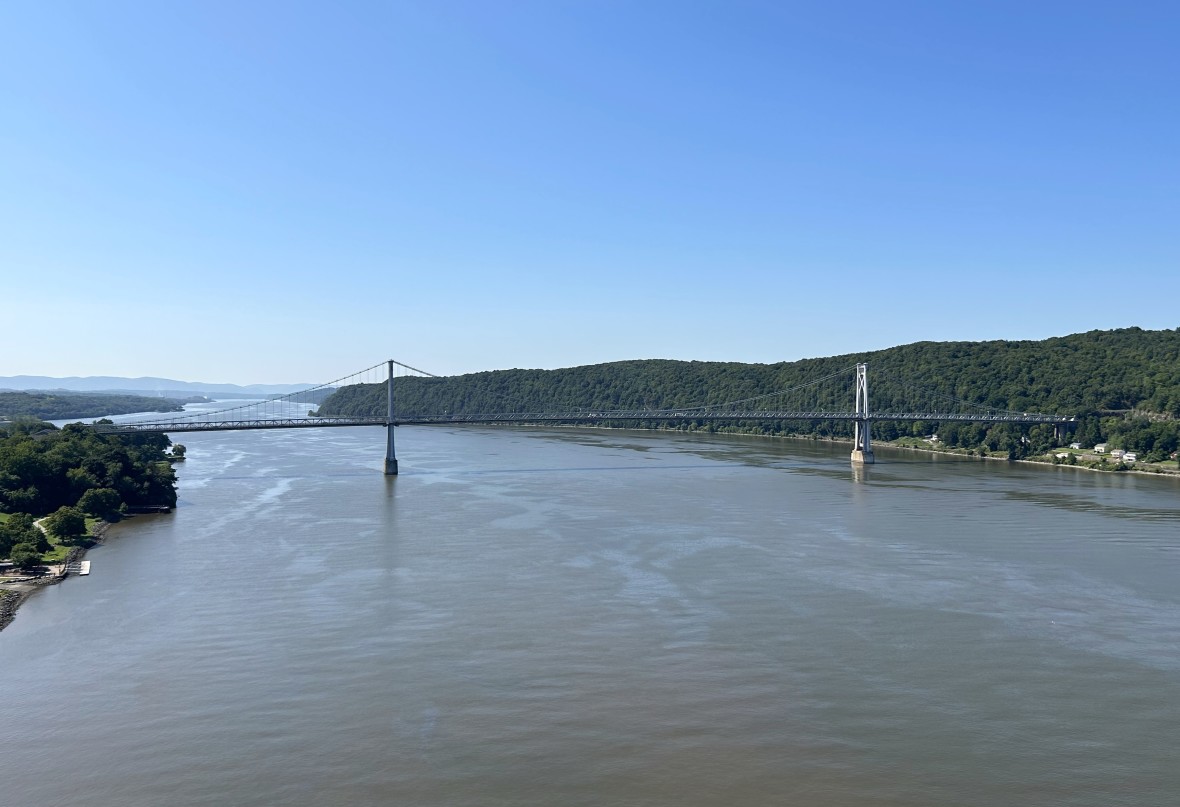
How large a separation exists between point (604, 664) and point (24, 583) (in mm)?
10995

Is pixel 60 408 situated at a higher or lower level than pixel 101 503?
higher

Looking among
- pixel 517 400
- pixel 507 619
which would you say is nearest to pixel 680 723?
pixel 507 619

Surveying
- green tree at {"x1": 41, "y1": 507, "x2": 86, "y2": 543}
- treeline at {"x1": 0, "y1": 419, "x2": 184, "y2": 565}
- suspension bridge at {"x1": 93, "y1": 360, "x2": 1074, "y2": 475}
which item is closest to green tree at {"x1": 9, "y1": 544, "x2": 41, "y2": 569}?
treeline at {"x1": 0, "y1": 419, "x2": 184, "y2": 565}

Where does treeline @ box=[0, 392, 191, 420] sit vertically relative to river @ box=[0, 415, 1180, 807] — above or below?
above

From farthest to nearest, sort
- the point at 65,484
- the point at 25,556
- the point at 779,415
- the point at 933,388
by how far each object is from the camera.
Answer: the point at 933,388
the point at 779,415
the point at 65,484
the point at 25,556

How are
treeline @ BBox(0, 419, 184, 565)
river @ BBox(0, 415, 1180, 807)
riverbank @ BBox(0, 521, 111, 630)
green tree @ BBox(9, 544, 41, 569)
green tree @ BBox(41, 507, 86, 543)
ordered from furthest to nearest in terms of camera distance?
1. green tree @ BBox(41, 507, 86, 543)
2. treeline @ BBox(0, 419, 184, 565)
3. green tree @ BBox(9, 544, 41, 569)
4. riverbank @ BBox(0, 521, 111, 630)
5. river @ BBox(0, 415, 1180, 807)

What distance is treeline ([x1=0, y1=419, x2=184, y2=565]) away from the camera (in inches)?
749

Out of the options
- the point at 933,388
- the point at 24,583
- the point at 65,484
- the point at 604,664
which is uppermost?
the point at 933,388

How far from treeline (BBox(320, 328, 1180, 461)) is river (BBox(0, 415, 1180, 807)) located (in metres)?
23.3

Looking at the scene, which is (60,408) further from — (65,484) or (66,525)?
(66,525)

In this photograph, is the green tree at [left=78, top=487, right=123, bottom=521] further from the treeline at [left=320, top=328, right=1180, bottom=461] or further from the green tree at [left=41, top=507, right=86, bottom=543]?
the treeline at [left=320, top=328, right=1180, bottom=461]

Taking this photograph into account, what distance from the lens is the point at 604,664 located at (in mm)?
11938

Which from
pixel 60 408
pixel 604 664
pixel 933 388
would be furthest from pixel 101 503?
pixel 60 408

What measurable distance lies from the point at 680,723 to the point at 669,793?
150 centimetres
